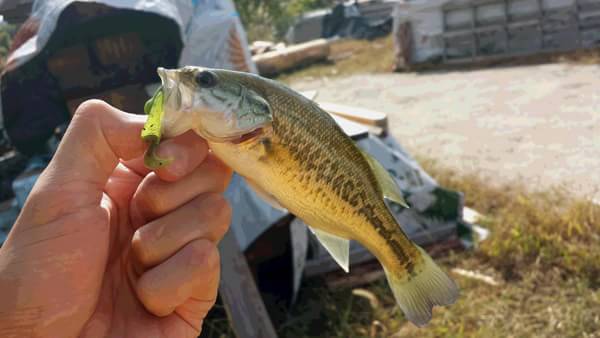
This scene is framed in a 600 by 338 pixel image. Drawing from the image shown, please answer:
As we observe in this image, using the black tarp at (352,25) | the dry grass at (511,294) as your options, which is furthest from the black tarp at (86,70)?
the black tarp at (352,25)

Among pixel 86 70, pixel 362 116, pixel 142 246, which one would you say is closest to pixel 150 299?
pixel 142 246

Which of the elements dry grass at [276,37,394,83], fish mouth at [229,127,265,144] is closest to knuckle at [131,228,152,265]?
fish mouth at [229,127,265,144]

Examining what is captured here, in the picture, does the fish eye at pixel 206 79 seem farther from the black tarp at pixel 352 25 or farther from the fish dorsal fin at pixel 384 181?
the black tarp at pixel 352 25

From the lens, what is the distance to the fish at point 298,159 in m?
1.42

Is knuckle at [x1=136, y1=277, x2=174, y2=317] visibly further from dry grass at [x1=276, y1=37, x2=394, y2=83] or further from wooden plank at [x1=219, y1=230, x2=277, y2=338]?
dry grass at [x1=276, y1=37, x2=394, y2=83]

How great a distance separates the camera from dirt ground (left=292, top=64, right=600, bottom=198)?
5.82 meters

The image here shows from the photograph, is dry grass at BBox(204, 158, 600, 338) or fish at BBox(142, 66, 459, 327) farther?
dry grass at BBox(204, 158, 600, 338)

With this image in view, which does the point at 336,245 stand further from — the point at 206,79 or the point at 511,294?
the point at 511,294

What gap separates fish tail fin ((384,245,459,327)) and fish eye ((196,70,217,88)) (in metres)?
0.92

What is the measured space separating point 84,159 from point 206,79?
432mm

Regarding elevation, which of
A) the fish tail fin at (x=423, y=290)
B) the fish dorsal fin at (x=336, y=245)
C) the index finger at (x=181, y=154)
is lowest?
the fish tail fin at (x=423, y=290)

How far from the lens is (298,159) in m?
1.54

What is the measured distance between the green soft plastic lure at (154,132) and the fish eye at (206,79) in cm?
11

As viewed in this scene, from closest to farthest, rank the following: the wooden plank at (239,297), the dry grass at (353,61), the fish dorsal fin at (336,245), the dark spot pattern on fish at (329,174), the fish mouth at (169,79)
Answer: the fish mouth at (169,79) < the dark spot pattern on fish at (329,174) < the fish dorsal fin at (336,245) < the wooden plank at (239,297) < the dry grass at (353,61)
